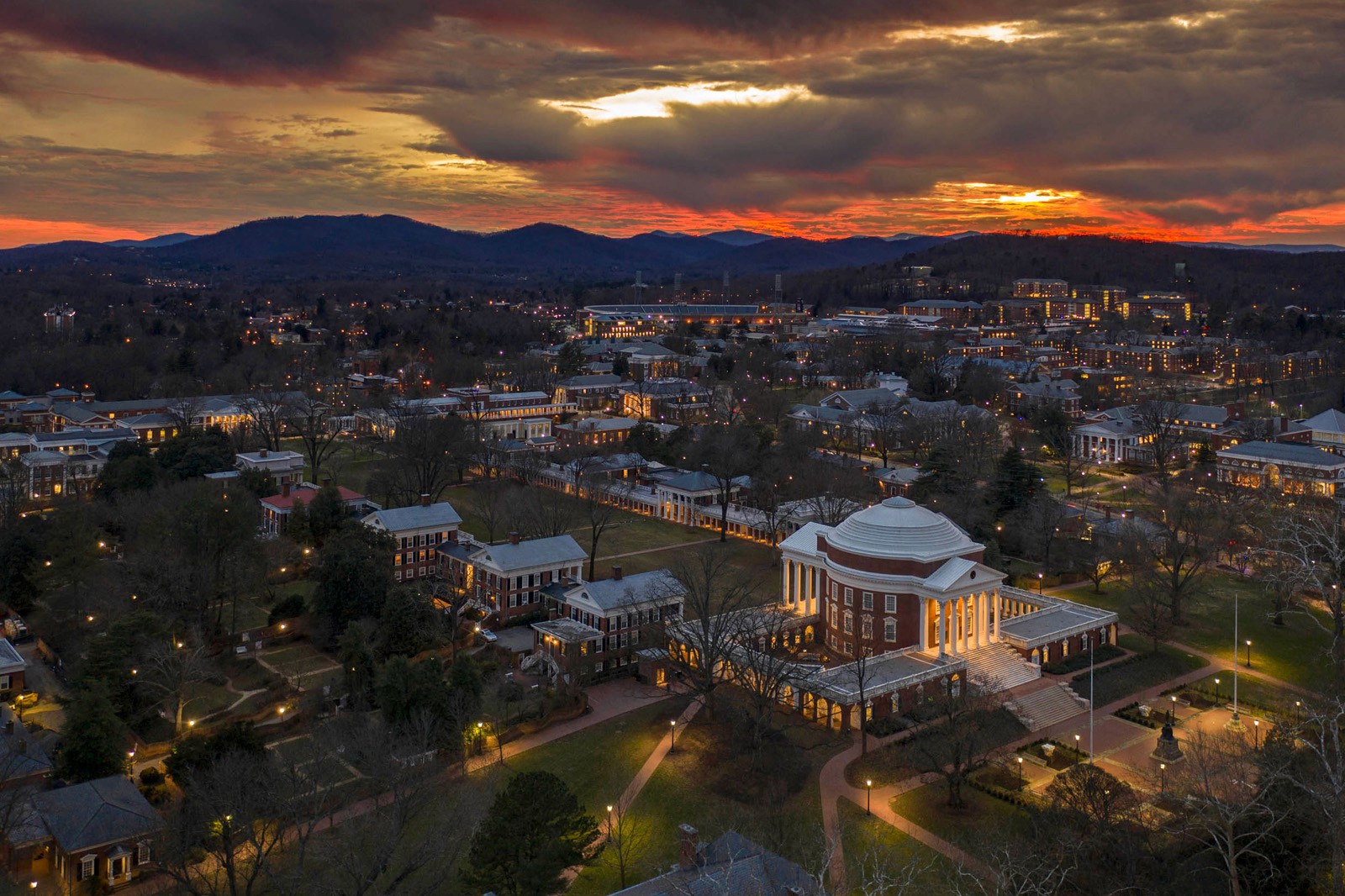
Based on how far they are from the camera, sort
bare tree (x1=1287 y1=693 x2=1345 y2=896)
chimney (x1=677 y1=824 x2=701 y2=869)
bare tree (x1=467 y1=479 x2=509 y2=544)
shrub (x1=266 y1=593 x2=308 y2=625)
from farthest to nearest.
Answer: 1. bare tree (x1=467 y1=479 x2=509 y2=544)
2. shrub (x1=266 y1=593 x2=308 y2=625)
3. chimney (x1=677 y1=824 x2=701 y2=869)
4. bare tree (x1=1287 y1=693 x2=1345 y2=896)

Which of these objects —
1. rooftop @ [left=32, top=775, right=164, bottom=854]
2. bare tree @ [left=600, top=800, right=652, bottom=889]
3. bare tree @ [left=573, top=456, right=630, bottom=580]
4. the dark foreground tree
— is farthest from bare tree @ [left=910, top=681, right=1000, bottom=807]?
bare tree @ [left=573, top=456, right=630, bottom=580]

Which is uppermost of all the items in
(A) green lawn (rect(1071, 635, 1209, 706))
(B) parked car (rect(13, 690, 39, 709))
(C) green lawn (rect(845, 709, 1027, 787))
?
(B) parked car (rect(13, 690, 39, 709))

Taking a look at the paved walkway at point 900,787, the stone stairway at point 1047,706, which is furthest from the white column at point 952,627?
the stone stairway at point 1047,706

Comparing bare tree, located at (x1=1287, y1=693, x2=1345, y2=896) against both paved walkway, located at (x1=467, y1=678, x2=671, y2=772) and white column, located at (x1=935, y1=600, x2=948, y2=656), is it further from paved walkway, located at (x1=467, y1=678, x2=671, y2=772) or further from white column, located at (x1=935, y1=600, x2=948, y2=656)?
paved walkway, located at (x1=467, y1=678, x2=671, y2=772)

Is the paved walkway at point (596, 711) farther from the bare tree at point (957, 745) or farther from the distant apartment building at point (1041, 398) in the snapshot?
the distant apartment building at point (1041, 398)

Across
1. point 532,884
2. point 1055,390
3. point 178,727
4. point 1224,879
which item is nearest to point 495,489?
point 178,727
